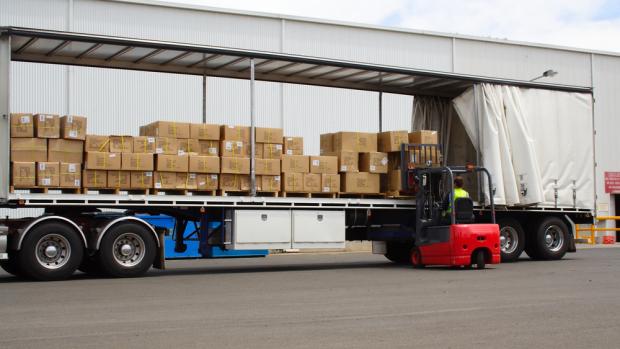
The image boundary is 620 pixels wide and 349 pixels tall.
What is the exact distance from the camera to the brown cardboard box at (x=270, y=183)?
16.9 m

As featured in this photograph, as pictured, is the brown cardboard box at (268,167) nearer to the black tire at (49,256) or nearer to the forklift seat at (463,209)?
the forklift seat at (463,209)

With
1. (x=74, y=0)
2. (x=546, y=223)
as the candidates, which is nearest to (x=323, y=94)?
(x=74, y=0)

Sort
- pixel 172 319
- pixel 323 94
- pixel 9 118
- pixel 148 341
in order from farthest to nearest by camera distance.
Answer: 1. pixel 323 94
2. pixel 9 118
3. pixel 172 319
4. pixel 148 341

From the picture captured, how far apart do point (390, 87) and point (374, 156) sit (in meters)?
3.05

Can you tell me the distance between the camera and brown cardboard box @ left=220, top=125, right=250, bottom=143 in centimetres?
1661

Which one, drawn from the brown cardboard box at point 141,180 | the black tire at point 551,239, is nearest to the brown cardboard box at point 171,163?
the brown cardboard box at point 141,180

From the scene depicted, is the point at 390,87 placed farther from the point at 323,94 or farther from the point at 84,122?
the point at 323,94

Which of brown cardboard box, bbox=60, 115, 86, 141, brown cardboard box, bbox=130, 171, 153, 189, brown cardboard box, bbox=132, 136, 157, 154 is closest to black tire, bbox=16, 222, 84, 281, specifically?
brown cardboard box, bbox=130, 171, 153, 189

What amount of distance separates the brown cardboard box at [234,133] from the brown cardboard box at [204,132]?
12cm

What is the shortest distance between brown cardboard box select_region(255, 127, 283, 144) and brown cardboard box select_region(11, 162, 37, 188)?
14.3 feet

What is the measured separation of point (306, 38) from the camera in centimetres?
3381

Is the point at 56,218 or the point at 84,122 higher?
the point at 84,122

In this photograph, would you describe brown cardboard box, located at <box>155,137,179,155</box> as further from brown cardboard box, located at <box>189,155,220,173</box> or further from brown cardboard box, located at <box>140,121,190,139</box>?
brown cardboard box, located at <box>189,155,220,173</box>

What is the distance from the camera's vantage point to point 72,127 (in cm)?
1512
